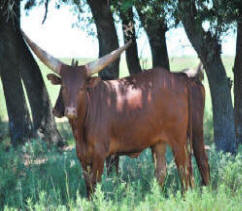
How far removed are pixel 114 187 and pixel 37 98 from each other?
6.04 m

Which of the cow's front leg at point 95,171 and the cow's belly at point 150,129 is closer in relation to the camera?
the cow's front leg at point 95,171

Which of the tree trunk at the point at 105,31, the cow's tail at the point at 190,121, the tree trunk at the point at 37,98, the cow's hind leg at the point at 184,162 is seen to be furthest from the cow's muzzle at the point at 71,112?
the tree trunk at the point at 37,98

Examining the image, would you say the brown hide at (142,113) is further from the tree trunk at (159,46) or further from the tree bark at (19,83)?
the tree bark at (19,83)

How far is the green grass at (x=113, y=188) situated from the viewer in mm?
5348

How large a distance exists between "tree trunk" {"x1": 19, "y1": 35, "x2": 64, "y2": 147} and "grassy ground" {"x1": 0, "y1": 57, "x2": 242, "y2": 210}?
8.09 feet

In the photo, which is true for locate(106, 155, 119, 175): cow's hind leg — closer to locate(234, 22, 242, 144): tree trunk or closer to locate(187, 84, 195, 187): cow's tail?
locate(187, 84, 195, 187): cow's tail

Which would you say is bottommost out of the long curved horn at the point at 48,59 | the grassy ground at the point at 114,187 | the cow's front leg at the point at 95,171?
the grassy ground at the point at 114,187

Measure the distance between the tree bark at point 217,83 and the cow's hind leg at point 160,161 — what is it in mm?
3152

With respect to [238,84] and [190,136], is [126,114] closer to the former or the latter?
[190,136]

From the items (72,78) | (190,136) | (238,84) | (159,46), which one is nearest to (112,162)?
(190,136)

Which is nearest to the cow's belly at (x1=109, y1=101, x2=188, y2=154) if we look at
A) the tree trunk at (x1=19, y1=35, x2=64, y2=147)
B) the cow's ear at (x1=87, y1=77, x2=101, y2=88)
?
the cow's ear at (x1=87, y1=77, x2=101, y2=88)

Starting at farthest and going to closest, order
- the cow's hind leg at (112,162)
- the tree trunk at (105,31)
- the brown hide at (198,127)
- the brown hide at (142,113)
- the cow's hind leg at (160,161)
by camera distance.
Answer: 1. the tree trunk at (105,31)
2. the cow's hind leg at (112,162)
3. the cow's hind leg at (160,161)
4. the brown hide at (198,127)
5. the brown hide at (142,113)

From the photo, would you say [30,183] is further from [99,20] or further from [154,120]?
[99,20]

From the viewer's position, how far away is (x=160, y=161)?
7.46 m
